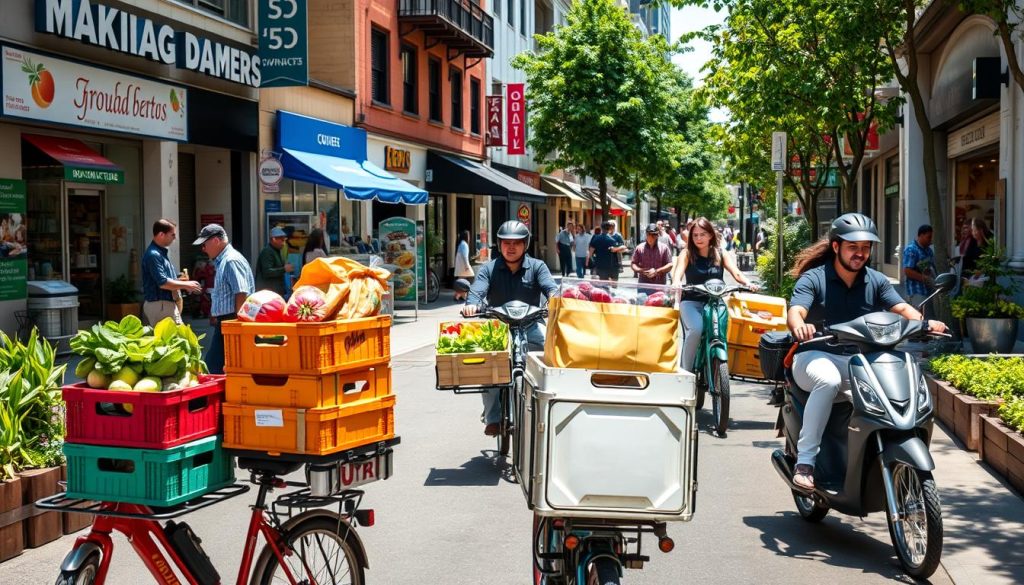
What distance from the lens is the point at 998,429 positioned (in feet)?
25.4

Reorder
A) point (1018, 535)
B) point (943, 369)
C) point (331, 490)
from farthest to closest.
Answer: point (943, 369)
point (1018, 535)
point (331, 490)

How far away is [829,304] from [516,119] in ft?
107

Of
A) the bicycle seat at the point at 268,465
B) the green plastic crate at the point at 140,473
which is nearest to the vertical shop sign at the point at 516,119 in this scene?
the bicycle seat at the point at 268,465

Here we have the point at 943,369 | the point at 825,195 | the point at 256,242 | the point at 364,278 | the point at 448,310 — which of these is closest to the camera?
the point at 364,278

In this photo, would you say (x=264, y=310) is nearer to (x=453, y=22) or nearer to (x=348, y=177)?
(x=348, y=177)

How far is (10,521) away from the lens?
5957 mm

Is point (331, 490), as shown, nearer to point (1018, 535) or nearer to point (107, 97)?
point (1018, 535)

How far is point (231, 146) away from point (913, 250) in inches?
457

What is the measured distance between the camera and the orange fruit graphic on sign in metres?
14.3

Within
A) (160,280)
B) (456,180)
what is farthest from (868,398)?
(456,180)

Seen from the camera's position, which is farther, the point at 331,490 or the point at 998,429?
the point at 998,429

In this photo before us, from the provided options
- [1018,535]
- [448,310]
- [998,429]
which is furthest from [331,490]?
[448,310]

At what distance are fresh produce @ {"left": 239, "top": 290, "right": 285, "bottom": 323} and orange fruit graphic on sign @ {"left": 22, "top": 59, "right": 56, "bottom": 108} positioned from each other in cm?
1117

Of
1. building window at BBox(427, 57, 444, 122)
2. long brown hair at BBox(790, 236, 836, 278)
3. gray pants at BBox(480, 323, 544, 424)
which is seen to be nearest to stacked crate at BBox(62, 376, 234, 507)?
long brown hair at BBox(790, 236, 836, 278)
